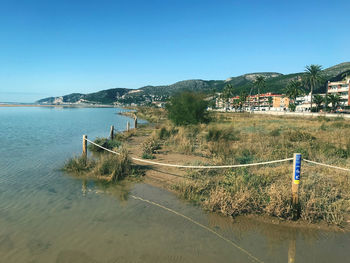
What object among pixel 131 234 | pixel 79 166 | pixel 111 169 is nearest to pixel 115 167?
pixel 111 169

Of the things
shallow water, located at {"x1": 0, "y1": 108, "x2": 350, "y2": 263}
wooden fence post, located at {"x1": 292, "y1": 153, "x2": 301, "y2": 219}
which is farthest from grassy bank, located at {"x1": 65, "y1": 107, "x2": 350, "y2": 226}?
shallow water, located at {"x1": 0, "y1": 108, "x2": 350, "y2": 263}

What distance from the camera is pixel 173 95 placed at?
87.2 ft

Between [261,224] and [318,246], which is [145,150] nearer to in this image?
[261,224]

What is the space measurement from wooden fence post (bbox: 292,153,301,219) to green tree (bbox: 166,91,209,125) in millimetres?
19349

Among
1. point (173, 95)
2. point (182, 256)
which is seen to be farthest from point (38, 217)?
point (173, 95)

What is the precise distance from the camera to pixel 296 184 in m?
5.54

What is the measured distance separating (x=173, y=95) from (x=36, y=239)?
2257 cm

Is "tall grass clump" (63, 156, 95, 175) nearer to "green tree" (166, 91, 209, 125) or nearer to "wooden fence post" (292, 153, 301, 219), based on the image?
"wooden fence post" (292, 153, 301, 219)

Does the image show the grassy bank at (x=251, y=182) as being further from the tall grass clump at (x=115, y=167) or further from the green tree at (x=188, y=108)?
the green tree at (x=188, y=108)

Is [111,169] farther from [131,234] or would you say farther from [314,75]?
[314,75]

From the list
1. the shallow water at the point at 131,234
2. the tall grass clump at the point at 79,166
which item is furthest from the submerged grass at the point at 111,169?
the shallow water at the point at 131,234

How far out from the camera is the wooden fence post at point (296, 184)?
17.7 feet

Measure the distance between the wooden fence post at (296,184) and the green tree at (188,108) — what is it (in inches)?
762

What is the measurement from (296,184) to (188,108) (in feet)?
64.5
